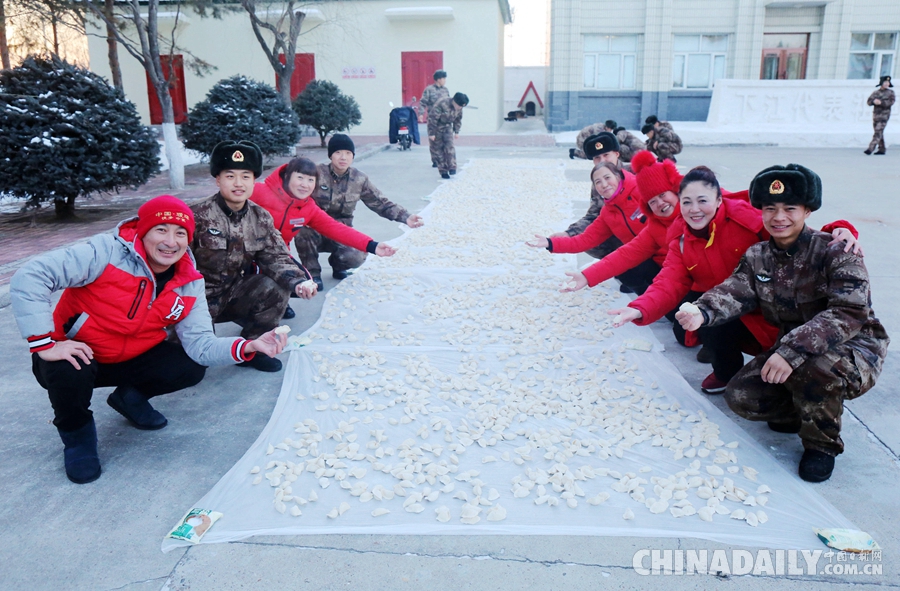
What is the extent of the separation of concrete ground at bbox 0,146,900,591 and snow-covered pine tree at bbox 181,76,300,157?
6556 mm

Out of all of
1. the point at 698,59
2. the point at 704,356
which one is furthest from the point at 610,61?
the point at 704,356

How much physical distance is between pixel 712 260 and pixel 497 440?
1130 mm

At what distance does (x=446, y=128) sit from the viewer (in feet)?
31.6

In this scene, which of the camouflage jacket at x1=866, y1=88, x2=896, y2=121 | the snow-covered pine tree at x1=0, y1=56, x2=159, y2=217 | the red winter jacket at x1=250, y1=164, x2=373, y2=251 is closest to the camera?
the red winter jacket at x1=250, y1=164, x2=373, y2=251

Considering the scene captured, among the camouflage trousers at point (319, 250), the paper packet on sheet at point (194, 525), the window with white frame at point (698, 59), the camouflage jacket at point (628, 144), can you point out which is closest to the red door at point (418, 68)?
the window with white frame at point (698, 59)

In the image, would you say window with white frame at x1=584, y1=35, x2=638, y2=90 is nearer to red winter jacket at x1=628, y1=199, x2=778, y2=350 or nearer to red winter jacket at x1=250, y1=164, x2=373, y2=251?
red winter jacket at x1=250, y1=164, x2=373, y2=251

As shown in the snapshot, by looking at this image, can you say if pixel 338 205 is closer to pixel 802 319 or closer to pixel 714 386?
pixel 714 386

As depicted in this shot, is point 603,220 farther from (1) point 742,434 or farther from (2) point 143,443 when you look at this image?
(2) point 143,443

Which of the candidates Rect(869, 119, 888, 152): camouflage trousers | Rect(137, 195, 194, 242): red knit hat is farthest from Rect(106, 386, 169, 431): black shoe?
Rect(869, 119, 888, 152): camouflage trousers

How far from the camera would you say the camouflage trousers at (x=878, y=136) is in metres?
12.6

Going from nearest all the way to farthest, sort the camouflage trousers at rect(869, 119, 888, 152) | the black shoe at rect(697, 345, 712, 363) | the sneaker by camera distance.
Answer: the sneaker → the black shoe at rect(697, 345, 712, 363) → the camouflage trousers at rect(869, 119, 888, 152)

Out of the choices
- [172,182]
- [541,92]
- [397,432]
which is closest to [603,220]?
[397,432]

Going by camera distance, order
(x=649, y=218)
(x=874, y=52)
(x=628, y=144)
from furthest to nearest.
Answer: (x=874, y=52) → (x=628, y=144) → (x=649, y=218)

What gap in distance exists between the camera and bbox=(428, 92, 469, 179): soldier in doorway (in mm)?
9625
